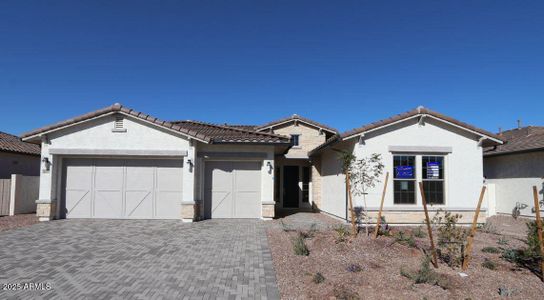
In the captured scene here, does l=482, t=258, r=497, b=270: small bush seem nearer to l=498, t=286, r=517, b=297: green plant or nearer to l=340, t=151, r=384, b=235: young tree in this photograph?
l=498, t=286, r=517, b=297: green plant

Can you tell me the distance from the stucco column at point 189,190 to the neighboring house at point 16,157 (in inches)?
406

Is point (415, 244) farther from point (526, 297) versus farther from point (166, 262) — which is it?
point (166, 262)

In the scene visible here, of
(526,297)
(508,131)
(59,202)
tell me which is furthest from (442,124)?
(508,131)

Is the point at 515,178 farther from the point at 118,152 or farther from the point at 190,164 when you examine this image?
the point at 118,152

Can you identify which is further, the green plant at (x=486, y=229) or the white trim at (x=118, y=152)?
the white trim at (x=118, y=152)

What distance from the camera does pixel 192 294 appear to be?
510cm

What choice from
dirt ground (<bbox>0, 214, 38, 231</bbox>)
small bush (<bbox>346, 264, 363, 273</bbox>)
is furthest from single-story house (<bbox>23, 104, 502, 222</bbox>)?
small bush (<bbox>346, 264, 363, 273</bbox>)

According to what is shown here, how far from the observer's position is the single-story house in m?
11.7

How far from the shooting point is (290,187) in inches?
742

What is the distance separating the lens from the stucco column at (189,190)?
12000mm

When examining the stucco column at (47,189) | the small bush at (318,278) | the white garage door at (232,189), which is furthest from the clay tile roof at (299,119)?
the small bush at (318,278)

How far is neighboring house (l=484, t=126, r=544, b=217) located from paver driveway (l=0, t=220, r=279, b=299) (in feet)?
38.3

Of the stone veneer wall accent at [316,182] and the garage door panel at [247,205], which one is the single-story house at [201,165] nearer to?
the garage door panel at [247,205]

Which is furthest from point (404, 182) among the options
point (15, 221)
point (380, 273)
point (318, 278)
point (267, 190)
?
point (15, 221)
